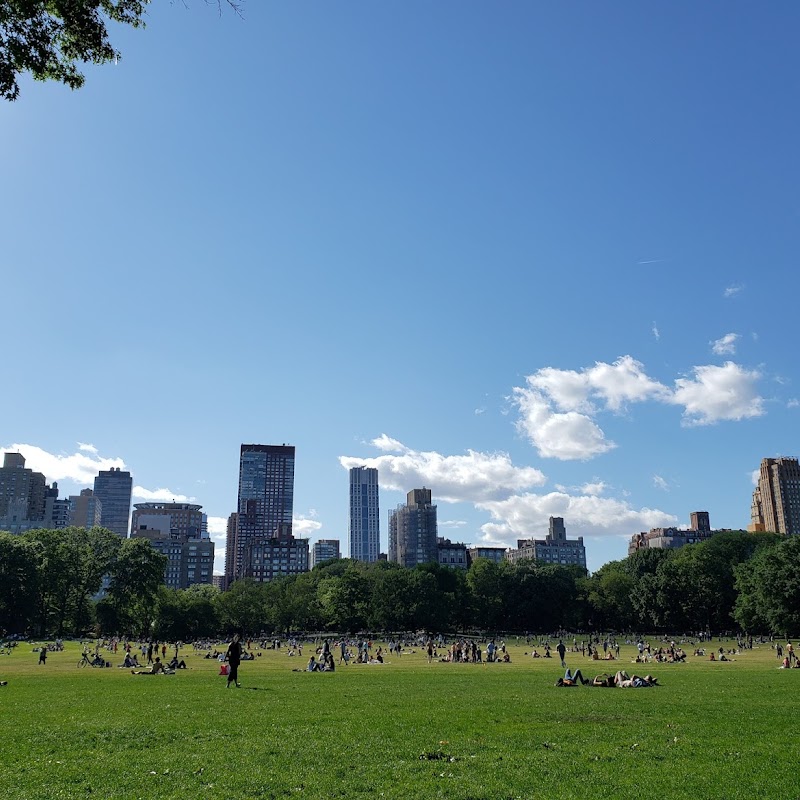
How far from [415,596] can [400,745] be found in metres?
106

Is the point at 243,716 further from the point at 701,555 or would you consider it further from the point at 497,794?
the point at 701,555

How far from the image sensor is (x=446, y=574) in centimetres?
13425

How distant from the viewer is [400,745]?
13.9 m

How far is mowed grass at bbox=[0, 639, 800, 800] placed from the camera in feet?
35.8

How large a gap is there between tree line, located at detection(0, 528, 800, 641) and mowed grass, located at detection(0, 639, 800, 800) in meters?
74.9

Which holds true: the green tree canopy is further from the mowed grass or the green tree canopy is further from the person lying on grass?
the person lying on grass

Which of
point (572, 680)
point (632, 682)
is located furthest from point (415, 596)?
point (632, 682)

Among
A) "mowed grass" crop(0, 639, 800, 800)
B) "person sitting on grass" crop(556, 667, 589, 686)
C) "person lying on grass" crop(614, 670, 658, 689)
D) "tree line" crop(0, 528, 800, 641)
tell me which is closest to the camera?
"mowed grass" crop(0, 639, 800, 800)

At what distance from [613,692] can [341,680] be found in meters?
12.2

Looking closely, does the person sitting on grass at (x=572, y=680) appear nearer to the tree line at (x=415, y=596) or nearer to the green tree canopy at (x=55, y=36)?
the green tree canopy at (x=55, y=36)

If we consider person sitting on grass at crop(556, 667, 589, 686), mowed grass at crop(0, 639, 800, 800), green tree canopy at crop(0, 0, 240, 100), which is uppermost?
green tree canopy at crop(0, 0, 240, 100)

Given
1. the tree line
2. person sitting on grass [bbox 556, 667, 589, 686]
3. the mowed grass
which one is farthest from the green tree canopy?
the tree line

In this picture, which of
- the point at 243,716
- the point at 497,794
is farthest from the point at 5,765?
the point at 497,794

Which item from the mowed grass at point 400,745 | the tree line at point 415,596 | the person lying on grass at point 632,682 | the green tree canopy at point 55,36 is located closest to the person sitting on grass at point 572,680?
the person lying on grass at point 632,682
